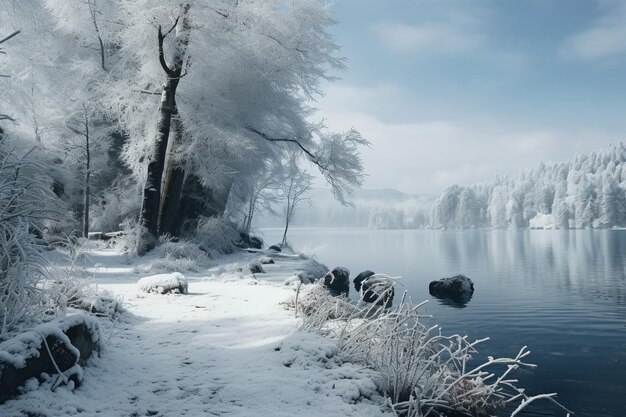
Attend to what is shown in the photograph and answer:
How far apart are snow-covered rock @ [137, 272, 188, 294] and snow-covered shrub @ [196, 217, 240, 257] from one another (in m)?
6.77

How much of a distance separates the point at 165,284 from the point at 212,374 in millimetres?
4246

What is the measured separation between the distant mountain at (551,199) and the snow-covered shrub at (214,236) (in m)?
82.2

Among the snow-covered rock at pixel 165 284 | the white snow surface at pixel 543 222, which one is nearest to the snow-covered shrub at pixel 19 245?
the snow-covered rock at pixel 165 284

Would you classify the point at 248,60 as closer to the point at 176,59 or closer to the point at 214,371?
the point at 176,59

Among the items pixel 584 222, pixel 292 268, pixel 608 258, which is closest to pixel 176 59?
pixel 292 268

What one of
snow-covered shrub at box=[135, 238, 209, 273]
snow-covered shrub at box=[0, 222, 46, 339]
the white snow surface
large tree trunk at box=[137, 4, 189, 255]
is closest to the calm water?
snow-covered shrub at box=[0, 222, 46, 339]

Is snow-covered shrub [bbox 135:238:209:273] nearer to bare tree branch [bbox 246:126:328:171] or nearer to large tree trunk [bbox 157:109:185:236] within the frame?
large tree trunk [bbox 157:109:185:236]

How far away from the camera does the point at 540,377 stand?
7324 mm

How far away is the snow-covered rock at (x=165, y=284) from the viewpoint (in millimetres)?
7637

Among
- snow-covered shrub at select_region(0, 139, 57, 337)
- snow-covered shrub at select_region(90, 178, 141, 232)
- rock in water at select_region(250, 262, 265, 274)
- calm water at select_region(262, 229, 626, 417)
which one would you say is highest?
snow-covered shrub at select_region(90, 178, 141, 232)

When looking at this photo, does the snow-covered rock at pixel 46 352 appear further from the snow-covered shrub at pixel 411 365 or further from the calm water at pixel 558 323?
the calm water at pixel 558 323

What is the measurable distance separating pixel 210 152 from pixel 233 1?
17.9ft

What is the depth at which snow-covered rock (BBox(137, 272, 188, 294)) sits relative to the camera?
7.64 m

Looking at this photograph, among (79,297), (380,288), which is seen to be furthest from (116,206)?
(380,288)
